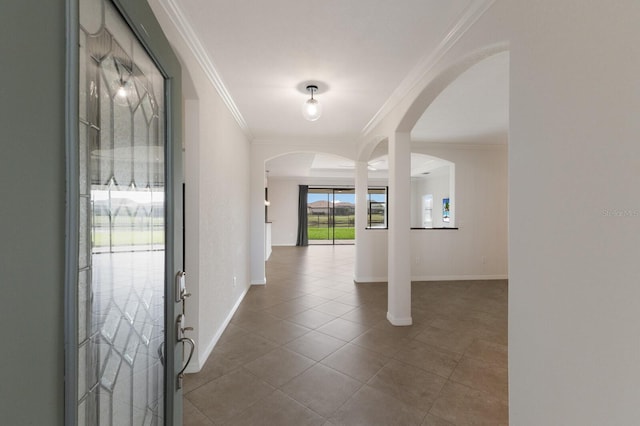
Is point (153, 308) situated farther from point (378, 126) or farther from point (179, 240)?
point (378, 126)

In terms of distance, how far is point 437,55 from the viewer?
2219 millimetres

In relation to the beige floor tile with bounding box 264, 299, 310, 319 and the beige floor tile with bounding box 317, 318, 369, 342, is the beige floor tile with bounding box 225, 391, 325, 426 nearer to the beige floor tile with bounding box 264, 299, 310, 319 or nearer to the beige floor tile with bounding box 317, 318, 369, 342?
the beige floor tile with bounding box 317, 318, 369, 342

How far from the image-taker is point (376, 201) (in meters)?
11.9

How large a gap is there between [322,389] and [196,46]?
2.76m

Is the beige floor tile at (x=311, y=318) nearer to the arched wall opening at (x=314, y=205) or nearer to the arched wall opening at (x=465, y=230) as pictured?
the arched wall opening at (x=465, y=230)

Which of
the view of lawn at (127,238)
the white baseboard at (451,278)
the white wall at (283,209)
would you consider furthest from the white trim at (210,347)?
the white wall at (283,209)

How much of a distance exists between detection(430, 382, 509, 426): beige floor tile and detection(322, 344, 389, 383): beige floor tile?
1.80 feet

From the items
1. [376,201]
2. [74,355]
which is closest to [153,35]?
[74,355]

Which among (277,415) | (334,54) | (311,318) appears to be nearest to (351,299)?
(311,318)

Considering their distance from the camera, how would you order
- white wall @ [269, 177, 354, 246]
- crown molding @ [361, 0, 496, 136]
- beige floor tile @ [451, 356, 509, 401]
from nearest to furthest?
crown molding @ [361, 0, 496, 136], beige floor tile @ [451, 356, 509, 401], white wall @ [269, 177, 354, 246]

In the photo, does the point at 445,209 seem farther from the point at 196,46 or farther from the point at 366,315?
the point at 196,46

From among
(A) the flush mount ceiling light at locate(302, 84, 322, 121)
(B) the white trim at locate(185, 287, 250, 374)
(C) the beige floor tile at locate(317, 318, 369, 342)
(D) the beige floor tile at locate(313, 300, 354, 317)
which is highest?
(A) the flush mount ceiling light at locate(302, 84, 322, 121)

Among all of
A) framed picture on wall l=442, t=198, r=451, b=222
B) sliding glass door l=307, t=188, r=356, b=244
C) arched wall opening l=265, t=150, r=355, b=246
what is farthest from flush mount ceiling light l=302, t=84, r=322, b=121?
sliding glass door l=307, t=188, r=356, b=244

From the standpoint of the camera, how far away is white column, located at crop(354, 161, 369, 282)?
17.4 feet
